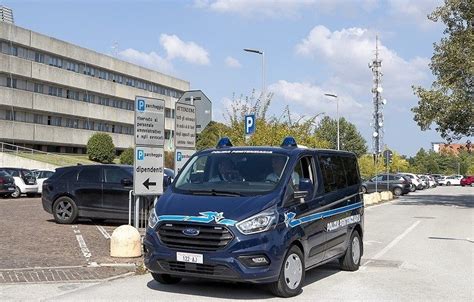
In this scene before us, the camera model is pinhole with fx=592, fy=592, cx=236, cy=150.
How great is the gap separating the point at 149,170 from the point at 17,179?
1988 centimetres

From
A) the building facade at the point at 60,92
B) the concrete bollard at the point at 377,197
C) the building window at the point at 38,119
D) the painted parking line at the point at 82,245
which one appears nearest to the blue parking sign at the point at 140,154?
the painted parking line at the point at 82,245

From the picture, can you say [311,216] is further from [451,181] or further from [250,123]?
[451,181]

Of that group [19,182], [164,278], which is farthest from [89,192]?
[19,182]

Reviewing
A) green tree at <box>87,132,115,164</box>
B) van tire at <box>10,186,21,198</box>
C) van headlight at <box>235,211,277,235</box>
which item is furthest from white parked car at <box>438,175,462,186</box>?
van headlight at <box>235,211,277,235</box>

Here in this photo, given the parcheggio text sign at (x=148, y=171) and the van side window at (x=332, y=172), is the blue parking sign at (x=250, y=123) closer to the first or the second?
the parcheggio text sign at (x=148, y=171)

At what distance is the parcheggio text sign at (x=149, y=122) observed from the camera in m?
11.5

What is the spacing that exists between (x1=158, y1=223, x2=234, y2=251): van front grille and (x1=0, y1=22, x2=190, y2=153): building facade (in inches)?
1860

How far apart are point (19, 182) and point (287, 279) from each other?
24794 millimetres

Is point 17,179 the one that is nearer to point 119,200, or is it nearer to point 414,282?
point 119,200

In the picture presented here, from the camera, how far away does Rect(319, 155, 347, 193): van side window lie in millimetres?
8874

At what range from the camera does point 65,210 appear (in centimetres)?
1563

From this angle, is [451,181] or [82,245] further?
[451,181]

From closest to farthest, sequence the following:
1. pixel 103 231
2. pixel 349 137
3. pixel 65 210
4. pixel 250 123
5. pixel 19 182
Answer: pixel 103 231
pixel 65 210
pixel 250 123
pixel 19 182
pixel 349 137

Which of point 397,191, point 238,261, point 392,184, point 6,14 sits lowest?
point 397,191
